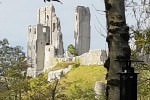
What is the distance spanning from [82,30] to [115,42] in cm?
7416

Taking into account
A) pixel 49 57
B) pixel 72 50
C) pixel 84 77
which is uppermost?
pixel 72 50

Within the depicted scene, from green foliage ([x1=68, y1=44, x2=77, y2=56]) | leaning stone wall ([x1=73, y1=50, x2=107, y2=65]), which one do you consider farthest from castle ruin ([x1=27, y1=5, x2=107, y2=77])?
leaning stone wall ([x1=73, y1=50, x2=107, y2=65])

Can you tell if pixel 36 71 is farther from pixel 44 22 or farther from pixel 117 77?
pixel 117 77

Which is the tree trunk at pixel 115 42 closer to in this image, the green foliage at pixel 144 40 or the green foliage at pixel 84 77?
the green foliage at pixel 144 40

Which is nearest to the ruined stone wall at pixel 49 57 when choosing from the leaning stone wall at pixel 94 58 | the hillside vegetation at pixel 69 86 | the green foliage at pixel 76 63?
the green foliage at pixel 76 63

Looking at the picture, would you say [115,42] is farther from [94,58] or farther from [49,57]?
[49,57]

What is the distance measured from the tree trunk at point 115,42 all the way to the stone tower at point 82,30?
71943 millimetres

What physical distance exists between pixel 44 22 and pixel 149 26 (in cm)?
7543

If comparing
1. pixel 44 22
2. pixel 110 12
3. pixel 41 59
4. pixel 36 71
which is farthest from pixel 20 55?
pixel 44 22

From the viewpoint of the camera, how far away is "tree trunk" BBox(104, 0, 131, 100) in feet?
17.9

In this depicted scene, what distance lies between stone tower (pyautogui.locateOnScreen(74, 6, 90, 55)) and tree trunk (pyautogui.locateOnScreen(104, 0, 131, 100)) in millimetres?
71943

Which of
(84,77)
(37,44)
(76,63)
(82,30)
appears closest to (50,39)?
(37,44)

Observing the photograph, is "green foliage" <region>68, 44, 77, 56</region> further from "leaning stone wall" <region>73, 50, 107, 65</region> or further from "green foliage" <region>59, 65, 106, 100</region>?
"green foliage" <region>59, 65, 106, 100</region>

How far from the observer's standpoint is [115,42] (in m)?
5.50
